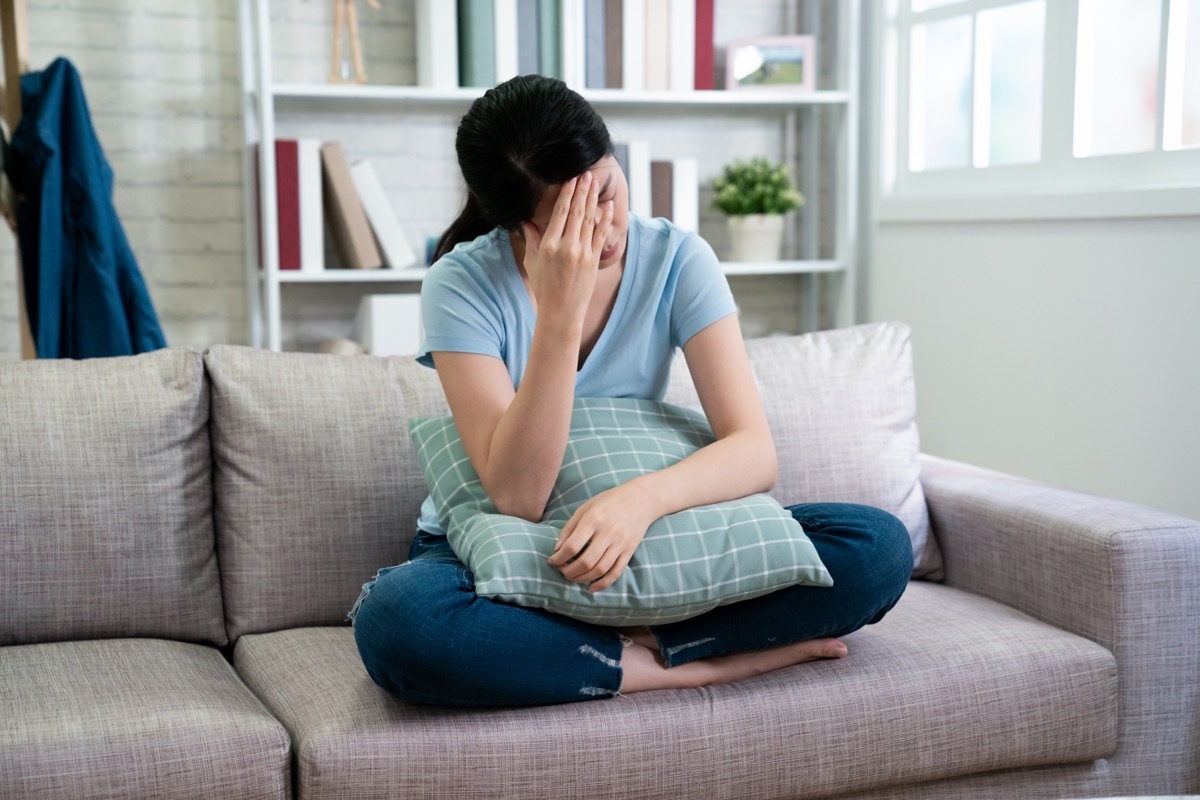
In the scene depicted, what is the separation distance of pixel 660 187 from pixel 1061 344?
117 cm

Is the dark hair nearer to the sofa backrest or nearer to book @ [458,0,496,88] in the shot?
the sofa backrest

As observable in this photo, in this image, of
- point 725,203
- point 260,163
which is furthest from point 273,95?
point 725,203

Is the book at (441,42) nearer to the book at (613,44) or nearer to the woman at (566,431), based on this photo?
the book at (613,44)

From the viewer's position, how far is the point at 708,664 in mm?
1556

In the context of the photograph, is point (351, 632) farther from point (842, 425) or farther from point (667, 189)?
point (667, 189)

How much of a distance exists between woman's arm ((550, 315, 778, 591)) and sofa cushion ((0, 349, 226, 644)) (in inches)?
25.8

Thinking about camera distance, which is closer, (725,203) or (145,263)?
(145,263)

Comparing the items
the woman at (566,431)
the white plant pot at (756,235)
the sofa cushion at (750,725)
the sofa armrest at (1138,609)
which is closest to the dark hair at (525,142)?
the woman at (566,431)

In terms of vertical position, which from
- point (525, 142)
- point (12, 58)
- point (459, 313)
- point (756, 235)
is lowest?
point (459, 313)

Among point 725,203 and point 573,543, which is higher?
point 725,203

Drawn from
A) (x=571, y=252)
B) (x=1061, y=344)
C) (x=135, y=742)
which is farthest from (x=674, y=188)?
(x=135, y=742)

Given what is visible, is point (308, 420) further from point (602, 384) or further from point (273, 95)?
point (273, 95)

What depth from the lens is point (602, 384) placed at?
5.83 ft

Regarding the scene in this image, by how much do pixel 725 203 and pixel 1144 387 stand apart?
4.34ft
